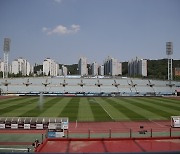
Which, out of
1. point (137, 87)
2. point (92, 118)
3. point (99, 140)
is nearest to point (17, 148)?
point (99, 140)

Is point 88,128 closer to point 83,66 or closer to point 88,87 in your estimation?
point 88,87

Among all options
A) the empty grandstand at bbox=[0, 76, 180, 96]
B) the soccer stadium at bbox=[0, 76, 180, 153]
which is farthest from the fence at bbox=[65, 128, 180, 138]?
the empty grandstand at bbox=[0, 76, 180, 96]

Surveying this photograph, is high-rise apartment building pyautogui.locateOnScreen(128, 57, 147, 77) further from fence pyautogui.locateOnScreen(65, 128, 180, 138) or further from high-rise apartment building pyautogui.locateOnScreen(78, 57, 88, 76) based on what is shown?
fence pyautogui.locateOnScreen(65, 128, 180, 138)

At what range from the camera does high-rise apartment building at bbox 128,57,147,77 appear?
157 meters

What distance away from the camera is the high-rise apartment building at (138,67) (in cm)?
15745

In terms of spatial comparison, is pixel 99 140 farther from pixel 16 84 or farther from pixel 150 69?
pixel 150 69

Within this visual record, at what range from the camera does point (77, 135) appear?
23.7m

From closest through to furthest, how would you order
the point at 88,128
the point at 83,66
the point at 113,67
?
the point at 88,128 < the point at 83,66 < the point at 113,67

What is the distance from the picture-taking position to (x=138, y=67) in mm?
167750

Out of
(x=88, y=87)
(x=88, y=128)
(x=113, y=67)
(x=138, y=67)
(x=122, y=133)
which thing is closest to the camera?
(x=122, y=133)

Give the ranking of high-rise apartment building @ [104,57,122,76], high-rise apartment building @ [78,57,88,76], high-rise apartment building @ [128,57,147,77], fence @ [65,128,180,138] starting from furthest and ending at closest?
1. high-rise apartment building @ [104,57,122,76]
2. high-rise apartment building @ [78,57,88,76]
3. high-rise apartment building @ [128,57,147,77]
4. fence @ [65,128,180,138]

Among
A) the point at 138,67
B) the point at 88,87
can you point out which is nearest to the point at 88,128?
the point at 88,87

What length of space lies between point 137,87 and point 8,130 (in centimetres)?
6264

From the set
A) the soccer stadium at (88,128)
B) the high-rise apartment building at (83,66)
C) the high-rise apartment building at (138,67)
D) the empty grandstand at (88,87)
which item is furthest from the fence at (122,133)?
the high-rise apartment building at (83,66)
